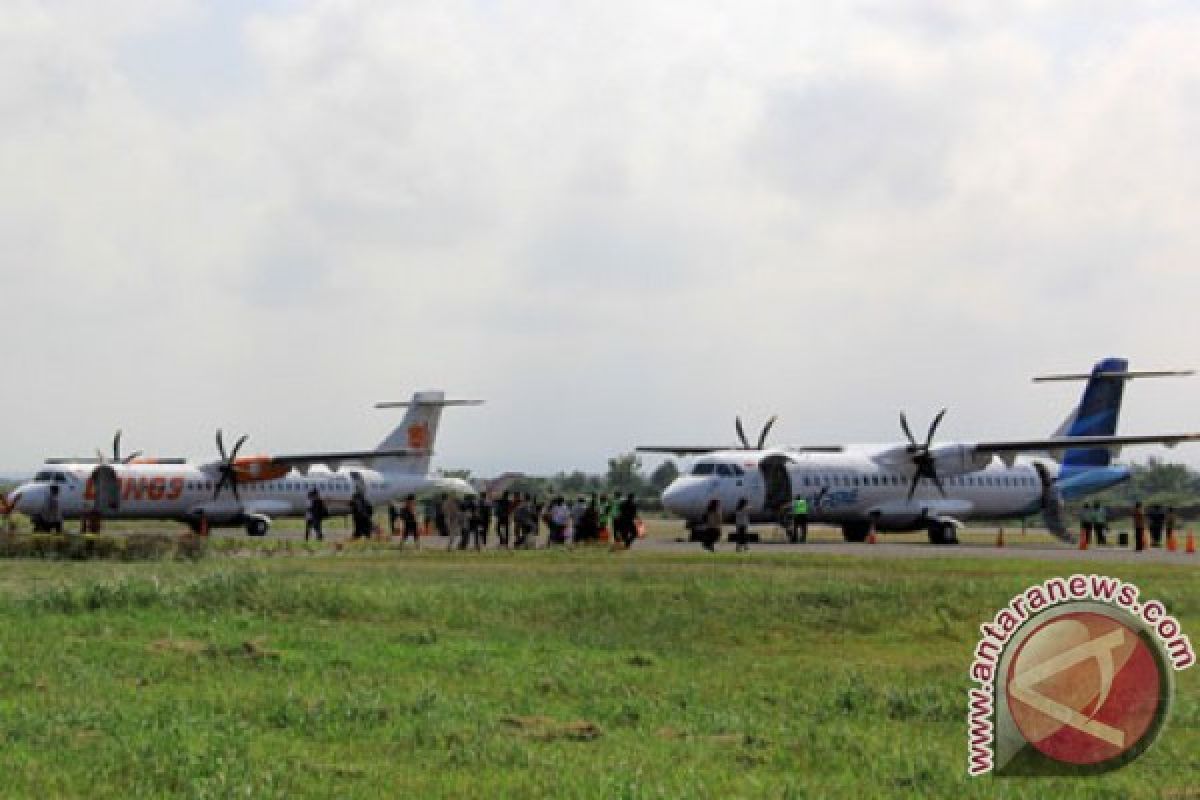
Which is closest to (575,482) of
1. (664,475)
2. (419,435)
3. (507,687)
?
(664,475)

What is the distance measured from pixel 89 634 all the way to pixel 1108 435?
48.2 metres

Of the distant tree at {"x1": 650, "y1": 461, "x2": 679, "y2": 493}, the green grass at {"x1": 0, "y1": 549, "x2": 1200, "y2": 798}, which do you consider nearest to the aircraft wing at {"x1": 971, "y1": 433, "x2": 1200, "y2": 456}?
the green grass at {"x1": 0, "y1": 549, "x2": 1200, "y2": 798}

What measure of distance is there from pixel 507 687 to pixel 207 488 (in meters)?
42.0

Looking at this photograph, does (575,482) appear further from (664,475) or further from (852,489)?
(852,489)

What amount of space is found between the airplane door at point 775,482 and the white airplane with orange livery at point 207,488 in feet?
45.1

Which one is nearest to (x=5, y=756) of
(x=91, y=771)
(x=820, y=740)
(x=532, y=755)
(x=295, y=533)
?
(x=91, y=771)

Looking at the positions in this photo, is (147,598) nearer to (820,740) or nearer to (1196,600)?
(820,740)

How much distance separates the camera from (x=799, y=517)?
1902 inches

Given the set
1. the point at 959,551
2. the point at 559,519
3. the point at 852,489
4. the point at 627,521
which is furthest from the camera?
the point at 852,489

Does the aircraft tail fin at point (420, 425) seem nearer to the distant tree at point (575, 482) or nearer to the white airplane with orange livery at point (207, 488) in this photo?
the white airplane with orange livery at point (207, 488)

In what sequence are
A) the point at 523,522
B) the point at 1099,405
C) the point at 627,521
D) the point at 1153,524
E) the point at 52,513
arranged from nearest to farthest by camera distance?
the point at 627,521 < the point at 523,522 < the point at 52,513 < the point at 1153,524 < the point at 1099,405

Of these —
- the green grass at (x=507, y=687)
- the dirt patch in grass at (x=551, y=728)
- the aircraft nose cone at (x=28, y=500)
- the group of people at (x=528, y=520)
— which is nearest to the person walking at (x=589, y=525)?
the group of people at (x=528, y=520)

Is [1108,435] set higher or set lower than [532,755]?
higher

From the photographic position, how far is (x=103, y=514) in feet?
174
